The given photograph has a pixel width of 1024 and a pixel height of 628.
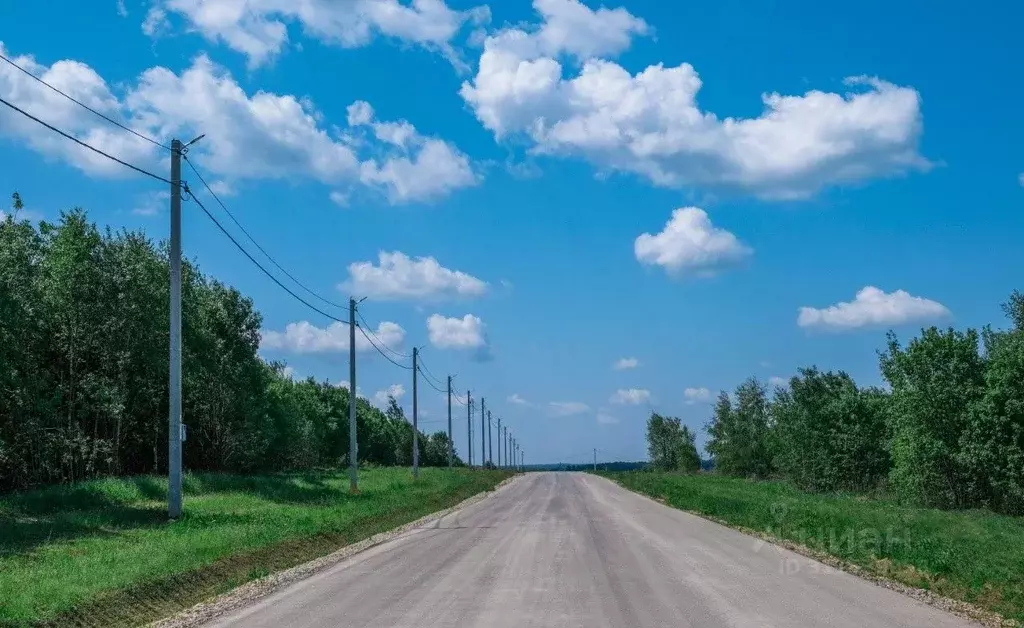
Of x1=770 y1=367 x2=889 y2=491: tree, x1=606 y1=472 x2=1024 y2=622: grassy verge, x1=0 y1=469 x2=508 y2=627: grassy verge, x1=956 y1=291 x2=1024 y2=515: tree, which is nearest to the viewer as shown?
x1=0 y1=469 x2=508 y2=627: grassy verge

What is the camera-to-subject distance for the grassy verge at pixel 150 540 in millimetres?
11781

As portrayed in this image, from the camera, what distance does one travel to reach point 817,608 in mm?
10719

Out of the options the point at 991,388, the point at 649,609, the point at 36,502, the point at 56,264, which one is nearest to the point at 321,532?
the point at 36,502

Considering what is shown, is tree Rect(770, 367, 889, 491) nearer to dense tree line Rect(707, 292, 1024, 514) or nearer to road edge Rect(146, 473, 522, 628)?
dense tree line Rect(707, 292, 1024, 514)

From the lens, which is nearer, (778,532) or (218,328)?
(778,532)

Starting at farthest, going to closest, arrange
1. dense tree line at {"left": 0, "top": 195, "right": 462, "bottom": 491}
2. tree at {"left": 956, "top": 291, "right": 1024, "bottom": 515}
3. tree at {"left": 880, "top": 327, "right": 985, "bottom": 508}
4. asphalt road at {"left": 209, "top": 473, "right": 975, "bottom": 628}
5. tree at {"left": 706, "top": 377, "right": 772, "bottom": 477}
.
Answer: tree at {"left": 706, "top": 377, "right": 772, "bottom": 477} < tree at {"left": 880, "top": 327, "right": 985, "bottom": 508} < tree at {"left": 956, "top": 291, "right": 1024, "bottom": 515} < dense tree line at {"left": 0, "top": 195, "right": 462, "bottom": 491} < asphalt road at {"left": 209, "top": 473, "right": 975, "bottom": 628}

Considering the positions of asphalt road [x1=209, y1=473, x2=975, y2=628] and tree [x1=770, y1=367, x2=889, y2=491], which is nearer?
asphalt road [x1=209, y1=473, x2=975, y2=628]

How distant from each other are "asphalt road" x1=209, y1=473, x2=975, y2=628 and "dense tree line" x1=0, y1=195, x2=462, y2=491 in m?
15.4

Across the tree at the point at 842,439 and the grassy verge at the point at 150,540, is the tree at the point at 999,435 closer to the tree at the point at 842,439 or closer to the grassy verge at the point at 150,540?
the tree at the point at 842,439

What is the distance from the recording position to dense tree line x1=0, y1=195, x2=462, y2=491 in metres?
31.3

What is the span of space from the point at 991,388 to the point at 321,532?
27.4 meters

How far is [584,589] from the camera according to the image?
40.3ft

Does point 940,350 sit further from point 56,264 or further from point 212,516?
point 56,264

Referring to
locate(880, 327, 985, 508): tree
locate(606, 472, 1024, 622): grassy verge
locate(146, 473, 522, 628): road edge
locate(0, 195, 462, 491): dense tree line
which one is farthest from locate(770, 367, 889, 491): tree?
locate(146, 473, 522, 628): road edge
